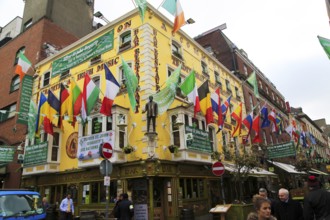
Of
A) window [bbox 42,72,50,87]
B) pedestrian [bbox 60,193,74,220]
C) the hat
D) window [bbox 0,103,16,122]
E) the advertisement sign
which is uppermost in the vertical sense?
window [bbox 42,72,50,87]

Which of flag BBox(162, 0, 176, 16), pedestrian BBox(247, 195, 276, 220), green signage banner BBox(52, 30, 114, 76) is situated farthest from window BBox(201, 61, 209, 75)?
pedestrian BBox(247, 195, 276, 220)

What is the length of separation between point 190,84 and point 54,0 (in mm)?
20769

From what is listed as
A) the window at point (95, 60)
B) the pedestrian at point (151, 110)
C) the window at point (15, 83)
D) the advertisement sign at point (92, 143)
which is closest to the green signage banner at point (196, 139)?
the pedestrian at point (151, 110)

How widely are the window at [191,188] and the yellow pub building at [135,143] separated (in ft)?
0.19

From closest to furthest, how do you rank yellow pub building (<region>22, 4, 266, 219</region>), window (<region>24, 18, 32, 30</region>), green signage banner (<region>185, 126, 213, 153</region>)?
1. yellow pub building (<region>22, 4, 266, 219</region>)
2. green signage banner (<region>185, 126, 213, 153</region>)
3. window (<region>24, 18, 32, 30</region>)

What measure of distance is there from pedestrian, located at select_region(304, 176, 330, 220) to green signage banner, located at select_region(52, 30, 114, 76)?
15785 mm

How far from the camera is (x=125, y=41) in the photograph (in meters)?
18.1

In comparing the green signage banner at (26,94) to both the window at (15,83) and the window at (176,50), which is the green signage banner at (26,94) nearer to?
the window at (15,83)

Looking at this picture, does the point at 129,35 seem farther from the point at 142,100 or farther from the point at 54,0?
the point at 54,0

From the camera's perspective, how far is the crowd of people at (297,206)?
12.0 feet

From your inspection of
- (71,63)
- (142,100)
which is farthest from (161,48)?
(71,63)

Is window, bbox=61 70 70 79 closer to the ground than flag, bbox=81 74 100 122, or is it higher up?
higher up

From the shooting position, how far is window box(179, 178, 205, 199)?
1550 centimetres

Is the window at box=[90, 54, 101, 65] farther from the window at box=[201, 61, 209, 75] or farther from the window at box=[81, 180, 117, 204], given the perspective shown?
the window at box=[201, 61, 209, 75]
